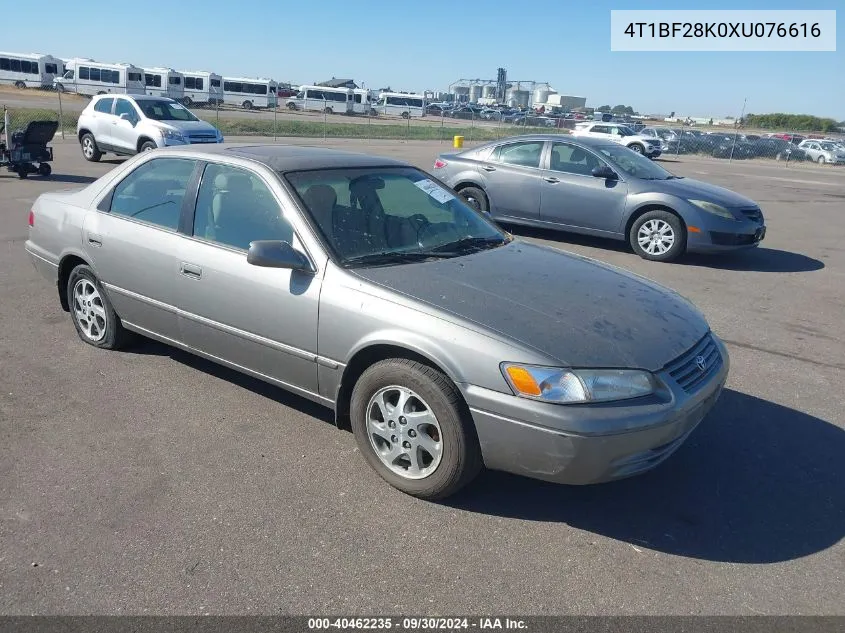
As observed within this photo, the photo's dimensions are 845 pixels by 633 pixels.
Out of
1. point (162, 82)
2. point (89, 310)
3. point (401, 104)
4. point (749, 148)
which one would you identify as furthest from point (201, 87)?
point (89, 310)

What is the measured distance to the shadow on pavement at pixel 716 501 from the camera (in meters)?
3.24

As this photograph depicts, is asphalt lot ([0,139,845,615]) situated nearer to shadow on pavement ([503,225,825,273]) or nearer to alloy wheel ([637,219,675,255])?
alloy wheel ([637,219,675,255])

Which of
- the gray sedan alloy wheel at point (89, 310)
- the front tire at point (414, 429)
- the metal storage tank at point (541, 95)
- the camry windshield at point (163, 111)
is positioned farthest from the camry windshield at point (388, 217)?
the metal storage tank at point (541, 95)

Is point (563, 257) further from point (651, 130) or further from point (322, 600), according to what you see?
point (651, 130)

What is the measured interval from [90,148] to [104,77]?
37.5 m

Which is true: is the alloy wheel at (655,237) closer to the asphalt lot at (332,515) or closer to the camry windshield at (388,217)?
the asphalt lot at (332,515)

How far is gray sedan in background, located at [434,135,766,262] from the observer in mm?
9117

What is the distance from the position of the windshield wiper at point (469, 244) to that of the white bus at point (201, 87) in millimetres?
→ 55459

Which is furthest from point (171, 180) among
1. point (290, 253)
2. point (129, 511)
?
point (129, 511)

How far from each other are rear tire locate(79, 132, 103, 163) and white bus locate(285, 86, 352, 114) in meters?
47.9

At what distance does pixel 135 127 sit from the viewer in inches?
665

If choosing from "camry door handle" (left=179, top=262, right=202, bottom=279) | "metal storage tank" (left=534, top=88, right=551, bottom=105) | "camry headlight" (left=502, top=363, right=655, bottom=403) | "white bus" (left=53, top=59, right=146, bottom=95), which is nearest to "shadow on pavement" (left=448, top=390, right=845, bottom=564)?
"camry headlight" (left=502, top=363, right=655, bottom=403)

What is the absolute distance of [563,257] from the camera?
451 cm

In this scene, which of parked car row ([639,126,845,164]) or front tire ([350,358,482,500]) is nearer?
front tire ([350,358,482,500])
